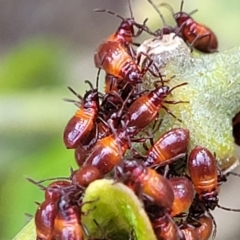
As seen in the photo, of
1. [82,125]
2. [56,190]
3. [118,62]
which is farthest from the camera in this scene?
[118,62]

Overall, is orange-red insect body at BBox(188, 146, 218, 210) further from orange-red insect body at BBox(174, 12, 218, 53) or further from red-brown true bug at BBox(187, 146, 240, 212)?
orange-red insect body at BBox(174, 12, 218, 53)

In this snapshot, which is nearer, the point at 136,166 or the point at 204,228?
the point at 136,166

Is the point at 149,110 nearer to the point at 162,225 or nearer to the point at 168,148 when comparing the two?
the point at 168,148

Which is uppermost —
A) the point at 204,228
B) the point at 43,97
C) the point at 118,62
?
the point at 118,62

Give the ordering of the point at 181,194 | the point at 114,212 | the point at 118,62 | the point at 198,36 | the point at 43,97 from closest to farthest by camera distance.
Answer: the point at 114,212 → the point at 181,194 → the point at 118,62 → the point at 198,36 → the point at 43,97

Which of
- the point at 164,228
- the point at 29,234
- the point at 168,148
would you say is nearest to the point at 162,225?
the point at 164,228

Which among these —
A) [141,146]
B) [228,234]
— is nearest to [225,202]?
[228,234]

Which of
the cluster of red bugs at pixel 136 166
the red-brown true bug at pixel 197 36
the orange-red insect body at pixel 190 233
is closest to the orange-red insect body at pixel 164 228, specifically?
the cluster of red bugs at pixel 136 166
